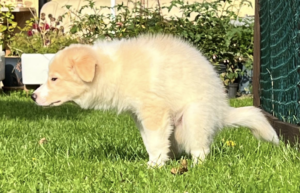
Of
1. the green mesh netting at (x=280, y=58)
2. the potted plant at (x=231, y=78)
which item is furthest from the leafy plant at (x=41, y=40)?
the green mesh netting at (x=280, y=58)

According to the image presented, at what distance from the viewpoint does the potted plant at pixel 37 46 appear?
8.26 meters

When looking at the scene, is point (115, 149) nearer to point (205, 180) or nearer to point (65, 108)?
point (205, 180)

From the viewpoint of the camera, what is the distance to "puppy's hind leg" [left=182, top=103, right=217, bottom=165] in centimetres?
313

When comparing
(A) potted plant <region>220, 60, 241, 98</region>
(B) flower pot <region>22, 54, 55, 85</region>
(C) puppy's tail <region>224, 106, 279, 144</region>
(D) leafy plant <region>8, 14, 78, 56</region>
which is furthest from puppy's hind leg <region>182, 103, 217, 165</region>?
(D) leafy plant <region>8, 14, 78, 56</region>

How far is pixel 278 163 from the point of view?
9.36 feet

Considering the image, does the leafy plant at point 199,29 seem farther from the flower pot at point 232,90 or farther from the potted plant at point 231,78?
the flower pot at point 232,90

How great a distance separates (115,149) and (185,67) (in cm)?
94

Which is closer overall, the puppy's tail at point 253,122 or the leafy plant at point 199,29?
the puppy's tail at point 253,122

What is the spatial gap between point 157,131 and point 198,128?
26 centimetres

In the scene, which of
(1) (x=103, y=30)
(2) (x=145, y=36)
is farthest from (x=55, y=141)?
(1) (x=103, y=30)

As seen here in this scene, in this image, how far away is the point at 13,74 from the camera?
9.06 metres

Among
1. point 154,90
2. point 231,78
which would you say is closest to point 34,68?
point 231,78

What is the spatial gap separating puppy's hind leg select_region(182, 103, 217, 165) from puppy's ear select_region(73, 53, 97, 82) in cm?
65

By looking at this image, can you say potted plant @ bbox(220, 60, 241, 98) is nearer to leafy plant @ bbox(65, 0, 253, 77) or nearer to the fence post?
leafy plant @ bbox(65, 0, 253, 77)
